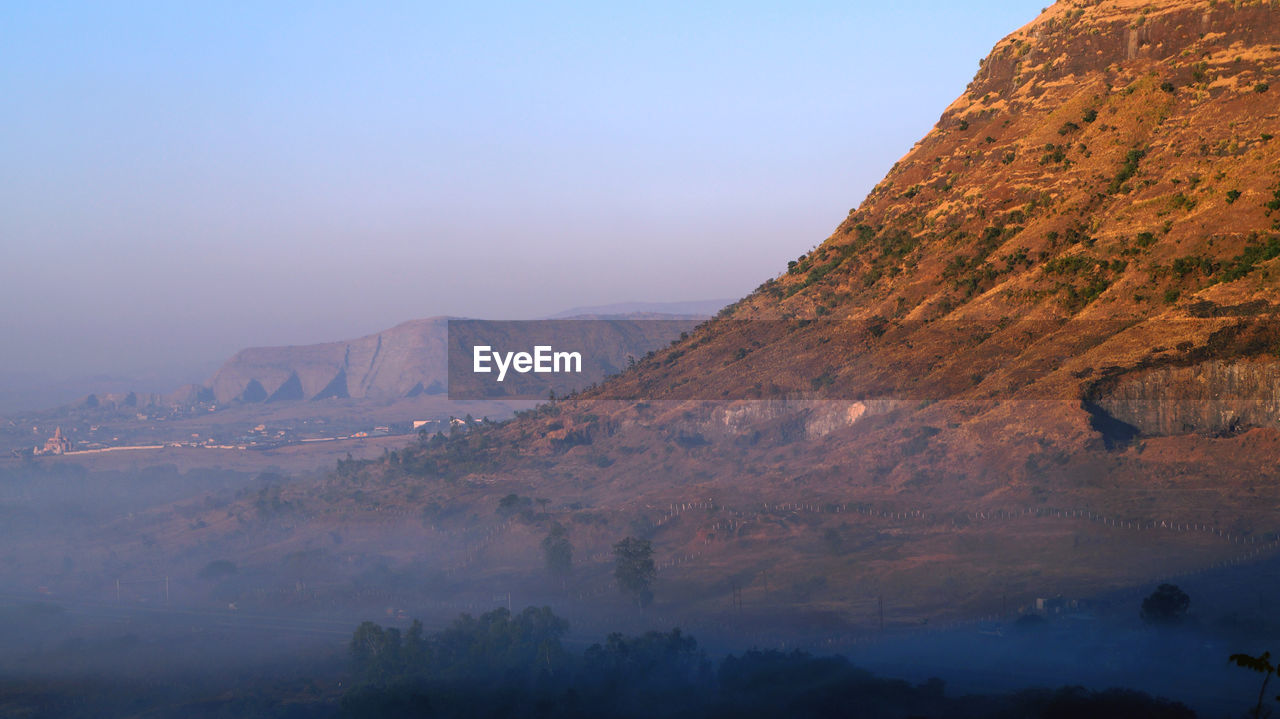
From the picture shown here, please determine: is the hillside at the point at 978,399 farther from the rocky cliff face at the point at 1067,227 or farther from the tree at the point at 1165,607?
the tree at the point at 1165,607

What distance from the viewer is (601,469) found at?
14150 centimetres

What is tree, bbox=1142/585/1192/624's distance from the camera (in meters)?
69.2

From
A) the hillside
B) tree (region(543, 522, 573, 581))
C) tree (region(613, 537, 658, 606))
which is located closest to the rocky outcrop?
the hillside

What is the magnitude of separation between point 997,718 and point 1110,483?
45.7 meters

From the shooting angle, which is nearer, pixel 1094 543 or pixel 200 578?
pixel 1094 543

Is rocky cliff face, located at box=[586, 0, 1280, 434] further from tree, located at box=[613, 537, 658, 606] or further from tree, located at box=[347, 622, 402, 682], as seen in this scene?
tree, located at box=[347, 622, 402, 682]

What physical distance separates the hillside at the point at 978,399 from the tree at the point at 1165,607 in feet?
25.8

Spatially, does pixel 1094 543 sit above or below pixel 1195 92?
below

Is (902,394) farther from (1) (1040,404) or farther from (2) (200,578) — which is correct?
(2) (200,578)

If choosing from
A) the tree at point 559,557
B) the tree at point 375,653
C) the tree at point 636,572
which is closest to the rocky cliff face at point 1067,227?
the tree at point 636,572

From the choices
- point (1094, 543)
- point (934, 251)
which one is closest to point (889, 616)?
point (1094, 543)

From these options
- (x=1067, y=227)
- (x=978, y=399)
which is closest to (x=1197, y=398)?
(x=978, y=399)

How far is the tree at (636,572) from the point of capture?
9294cm

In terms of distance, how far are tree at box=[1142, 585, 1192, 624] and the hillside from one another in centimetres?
788
